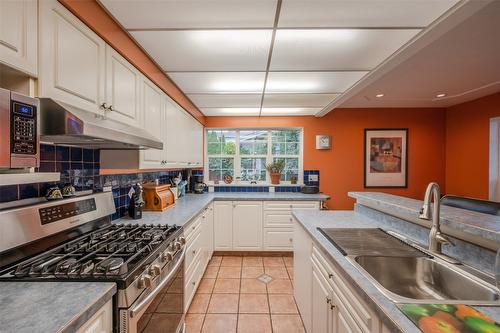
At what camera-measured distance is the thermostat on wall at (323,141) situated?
157 inches

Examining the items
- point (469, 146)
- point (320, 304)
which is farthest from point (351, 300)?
point (469, 146)

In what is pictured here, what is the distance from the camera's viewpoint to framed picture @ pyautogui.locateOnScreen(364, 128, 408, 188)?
397 cm

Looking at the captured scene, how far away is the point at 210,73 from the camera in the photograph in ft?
7.35

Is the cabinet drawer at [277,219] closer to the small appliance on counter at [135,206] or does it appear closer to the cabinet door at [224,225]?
the cabinet door at [224,225]

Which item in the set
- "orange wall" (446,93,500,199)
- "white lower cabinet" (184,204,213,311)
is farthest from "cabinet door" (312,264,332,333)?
"orange wall" (446,93,500,199)

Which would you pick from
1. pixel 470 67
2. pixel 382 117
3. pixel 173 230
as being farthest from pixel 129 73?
pixel 382 117

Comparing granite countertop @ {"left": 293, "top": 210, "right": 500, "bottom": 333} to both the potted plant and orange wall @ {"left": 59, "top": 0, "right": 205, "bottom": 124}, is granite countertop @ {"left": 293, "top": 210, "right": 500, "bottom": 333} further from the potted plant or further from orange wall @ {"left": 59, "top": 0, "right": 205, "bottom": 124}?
the potted plant

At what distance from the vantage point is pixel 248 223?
353 centimetres

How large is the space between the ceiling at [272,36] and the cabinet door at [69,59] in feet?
0.86

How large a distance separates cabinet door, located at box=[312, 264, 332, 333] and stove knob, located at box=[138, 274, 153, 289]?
92cm

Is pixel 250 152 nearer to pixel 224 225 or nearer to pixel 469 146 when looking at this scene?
pixel 224 225

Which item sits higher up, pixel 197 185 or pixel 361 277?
pixel 197 185

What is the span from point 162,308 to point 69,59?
140 cm

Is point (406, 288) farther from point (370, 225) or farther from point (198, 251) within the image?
point (198, 251)
